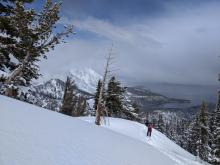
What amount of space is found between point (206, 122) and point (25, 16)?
43.9 metres

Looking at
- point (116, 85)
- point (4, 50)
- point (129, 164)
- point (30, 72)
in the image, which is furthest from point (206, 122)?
point (129, 164)

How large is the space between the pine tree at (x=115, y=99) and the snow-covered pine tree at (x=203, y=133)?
15200 millimetres

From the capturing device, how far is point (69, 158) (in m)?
7.95

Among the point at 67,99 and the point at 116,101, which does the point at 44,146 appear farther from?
the point at 67,99

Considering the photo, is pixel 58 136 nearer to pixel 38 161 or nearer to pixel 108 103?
pixel 38 161

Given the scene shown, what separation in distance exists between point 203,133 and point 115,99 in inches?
745

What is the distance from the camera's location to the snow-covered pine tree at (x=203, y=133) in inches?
2385

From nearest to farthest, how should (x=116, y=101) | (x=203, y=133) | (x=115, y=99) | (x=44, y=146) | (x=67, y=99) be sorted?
(x=44, y=146) < (x=115, y=99) < (x=116, y=101) < (x=67, y=99) < (x=203, y=133)

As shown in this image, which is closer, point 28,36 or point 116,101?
point 28,36

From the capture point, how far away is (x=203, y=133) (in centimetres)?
6219

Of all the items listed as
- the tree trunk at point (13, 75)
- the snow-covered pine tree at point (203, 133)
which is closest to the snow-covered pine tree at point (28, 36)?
the tree trunk at point (13, 75)

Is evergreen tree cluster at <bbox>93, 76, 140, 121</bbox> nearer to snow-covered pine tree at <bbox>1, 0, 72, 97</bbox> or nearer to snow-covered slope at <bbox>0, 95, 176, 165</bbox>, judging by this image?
snow-covered pine tree at <bbox>1, 0, 72, 97</bbox>

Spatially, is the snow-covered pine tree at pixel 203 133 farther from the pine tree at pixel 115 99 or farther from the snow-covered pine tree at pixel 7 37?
the snow-covered pine tree at pixel 7 37

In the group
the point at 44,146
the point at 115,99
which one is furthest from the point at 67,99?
the point at 44,146
